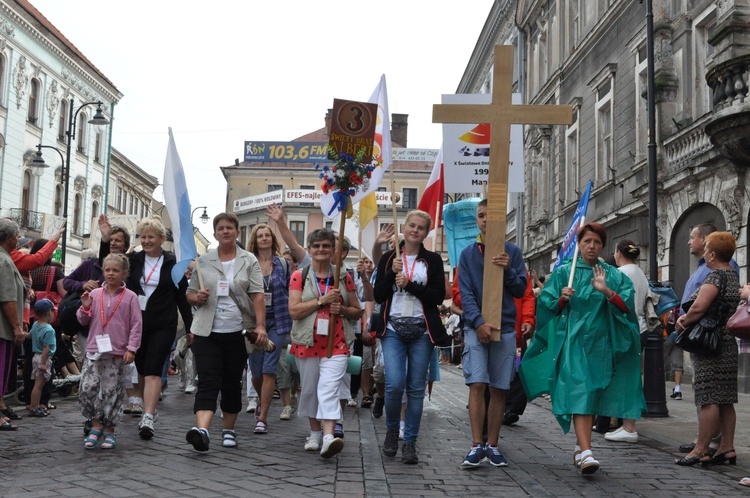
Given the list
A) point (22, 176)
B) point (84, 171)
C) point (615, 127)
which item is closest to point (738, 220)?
point (615, 127)

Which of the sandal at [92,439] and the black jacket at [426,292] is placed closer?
the black jacket at [426,292]

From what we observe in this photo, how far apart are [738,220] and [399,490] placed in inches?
507

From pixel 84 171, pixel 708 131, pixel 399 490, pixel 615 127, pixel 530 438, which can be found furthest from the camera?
pixel 84 171

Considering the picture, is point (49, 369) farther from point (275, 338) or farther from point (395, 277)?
point (395, 277)

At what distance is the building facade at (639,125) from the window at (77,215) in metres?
27.6

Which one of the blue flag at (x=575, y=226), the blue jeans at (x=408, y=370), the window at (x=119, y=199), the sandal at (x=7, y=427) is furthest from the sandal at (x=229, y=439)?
the window at (x=119, y=199)

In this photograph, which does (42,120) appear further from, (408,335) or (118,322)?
(408,335)

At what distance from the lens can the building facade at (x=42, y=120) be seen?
4369 centimetres

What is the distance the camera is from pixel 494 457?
706cm

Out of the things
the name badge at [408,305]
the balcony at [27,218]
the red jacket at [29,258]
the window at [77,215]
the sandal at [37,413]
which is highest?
the window at [77,215]

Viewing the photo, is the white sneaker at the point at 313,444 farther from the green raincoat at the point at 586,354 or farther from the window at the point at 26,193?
the window at the point at 26,193

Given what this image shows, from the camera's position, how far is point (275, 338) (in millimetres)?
9664

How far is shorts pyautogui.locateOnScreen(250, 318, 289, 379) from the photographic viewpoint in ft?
30.8

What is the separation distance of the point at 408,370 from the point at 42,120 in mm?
43780
